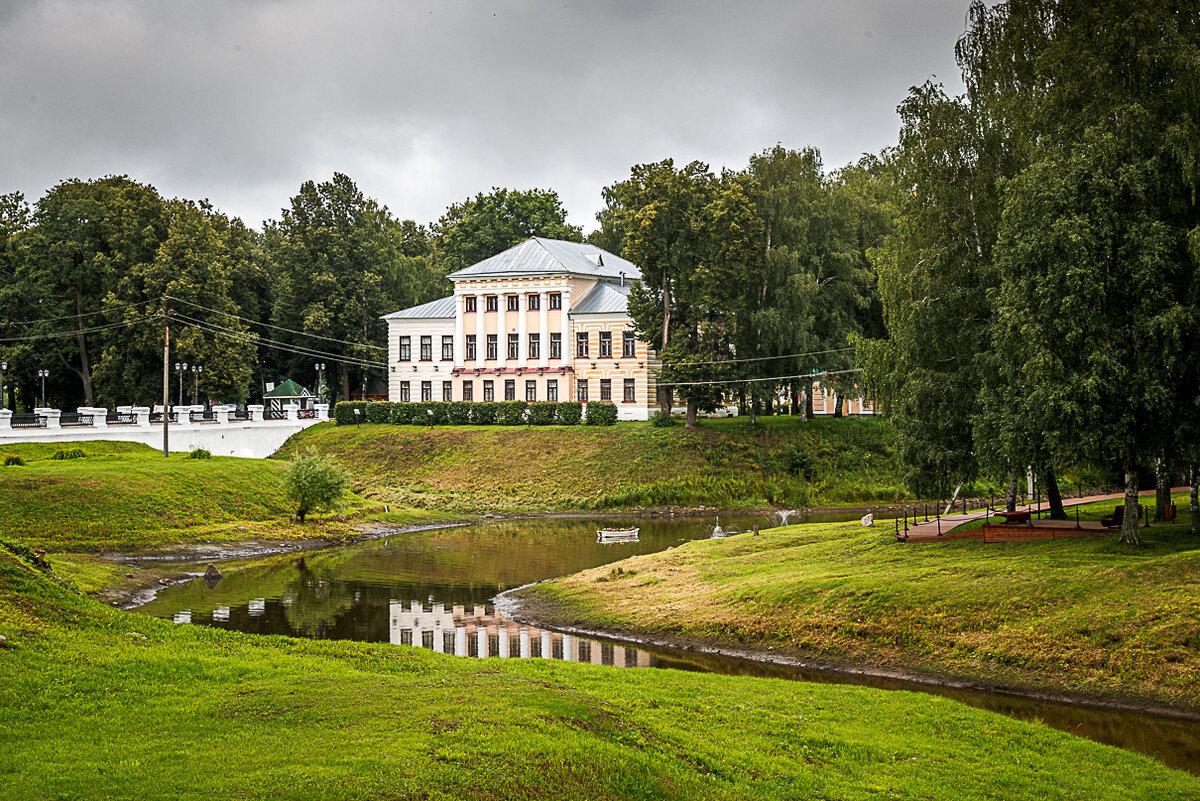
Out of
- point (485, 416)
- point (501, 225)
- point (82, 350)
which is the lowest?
point (485, 416)

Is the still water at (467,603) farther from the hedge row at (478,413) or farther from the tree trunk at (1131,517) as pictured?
the hedge row at (478,413)

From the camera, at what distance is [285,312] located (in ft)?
284

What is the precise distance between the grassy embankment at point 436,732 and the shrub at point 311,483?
1230 inches

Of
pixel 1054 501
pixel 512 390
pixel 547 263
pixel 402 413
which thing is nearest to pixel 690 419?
pixel 512 390

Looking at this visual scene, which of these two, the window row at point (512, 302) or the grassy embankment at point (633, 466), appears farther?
the window row at point (512, 302)

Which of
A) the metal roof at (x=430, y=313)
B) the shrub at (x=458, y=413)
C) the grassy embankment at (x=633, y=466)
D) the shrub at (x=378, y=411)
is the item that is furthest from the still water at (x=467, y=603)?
the metal roof at (x=430, y=313)

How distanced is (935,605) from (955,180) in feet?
47.0

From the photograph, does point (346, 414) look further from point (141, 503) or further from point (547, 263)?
point (141, 503)

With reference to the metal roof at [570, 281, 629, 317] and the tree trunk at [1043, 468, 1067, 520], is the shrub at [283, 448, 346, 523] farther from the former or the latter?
the tree trunk at [1043, 468, 1067, 520]

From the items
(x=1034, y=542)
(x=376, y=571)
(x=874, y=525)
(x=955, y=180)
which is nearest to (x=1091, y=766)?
(x=1034, y=542)

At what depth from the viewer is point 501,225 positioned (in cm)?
10700

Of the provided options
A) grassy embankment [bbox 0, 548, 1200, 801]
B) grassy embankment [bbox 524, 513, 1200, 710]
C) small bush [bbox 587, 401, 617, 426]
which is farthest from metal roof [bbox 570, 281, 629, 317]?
grassy embankment [bbox 0, 548, 1200, 801]

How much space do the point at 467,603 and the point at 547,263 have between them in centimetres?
4991

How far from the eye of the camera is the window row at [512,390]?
75.8 metres
